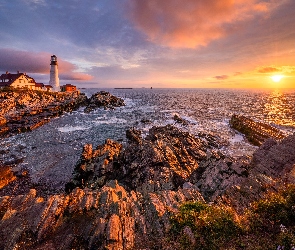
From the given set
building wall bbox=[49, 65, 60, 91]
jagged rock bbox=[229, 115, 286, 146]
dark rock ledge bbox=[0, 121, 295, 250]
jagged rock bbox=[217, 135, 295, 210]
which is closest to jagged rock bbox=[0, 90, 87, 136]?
building wall bbox=[49, 65, 60, 91]

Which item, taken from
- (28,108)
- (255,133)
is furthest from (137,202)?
(28,108)

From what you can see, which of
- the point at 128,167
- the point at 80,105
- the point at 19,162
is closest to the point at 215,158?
the point at 128,167

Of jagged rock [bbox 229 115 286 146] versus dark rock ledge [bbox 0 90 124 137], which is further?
dark rock ledge [bbox 0 90 124 137]

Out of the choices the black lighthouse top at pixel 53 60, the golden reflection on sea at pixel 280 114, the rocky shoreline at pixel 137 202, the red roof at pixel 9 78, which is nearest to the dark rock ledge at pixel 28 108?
the red roof at pixel 9 78

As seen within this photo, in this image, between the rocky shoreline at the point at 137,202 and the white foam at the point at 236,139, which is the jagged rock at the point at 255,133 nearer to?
the white foam at the point at 236,139

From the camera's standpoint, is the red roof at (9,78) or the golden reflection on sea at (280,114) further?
the red roof at (9,78)

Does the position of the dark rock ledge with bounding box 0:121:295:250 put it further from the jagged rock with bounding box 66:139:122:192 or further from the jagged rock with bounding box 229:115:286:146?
the jagged rock with bounding box 229:115:286:146

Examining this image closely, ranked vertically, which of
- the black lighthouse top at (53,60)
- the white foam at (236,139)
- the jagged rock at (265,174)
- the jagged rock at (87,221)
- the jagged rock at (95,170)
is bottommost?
the jagged rock at (95,170)

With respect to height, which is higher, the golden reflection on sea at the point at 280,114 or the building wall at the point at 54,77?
the building wall at the point at 54,77

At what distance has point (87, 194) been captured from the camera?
1208 cm

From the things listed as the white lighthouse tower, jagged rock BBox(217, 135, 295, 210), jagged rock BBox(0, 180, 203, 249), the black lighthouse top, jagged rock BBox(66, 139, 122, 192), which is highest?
the black lighthouse top

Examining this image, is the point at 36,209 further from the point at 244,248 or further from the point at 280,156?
the point at 280,156

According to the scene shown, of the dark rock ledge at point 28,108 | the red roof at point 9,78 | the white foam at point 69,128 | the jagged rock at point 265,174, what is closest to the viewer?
the jagged rock at point 265,174

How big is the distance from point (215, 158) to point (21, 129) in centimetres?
4315
